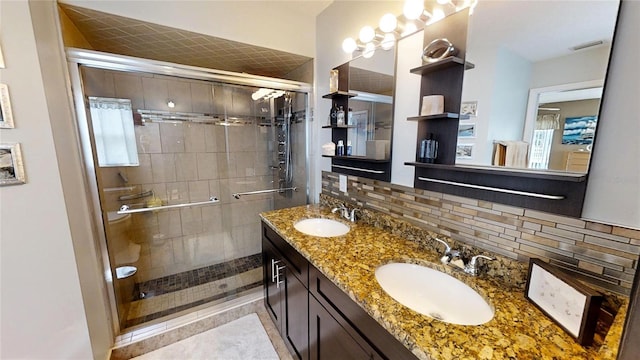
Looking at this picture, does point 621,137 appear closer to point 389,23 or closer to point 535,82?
point 535,82

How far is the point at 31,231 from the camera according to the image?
1146 mm

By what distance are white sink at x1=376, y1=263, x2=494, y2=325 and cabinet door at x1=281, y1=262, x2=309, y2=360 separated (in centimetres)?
47

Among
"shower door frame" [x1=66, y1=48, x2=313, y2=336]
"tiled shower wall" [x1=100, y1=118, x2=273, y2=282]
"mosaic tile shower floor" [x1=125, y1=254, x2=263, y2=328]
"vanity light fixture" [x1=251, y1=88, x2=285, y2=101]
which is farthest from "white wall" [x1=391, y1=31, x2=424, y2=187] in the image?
"mosaic tile shower floor" [x1=125, y1=254, x2=263, y2=328]

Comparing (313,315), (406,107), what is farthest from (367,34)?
(313,315)

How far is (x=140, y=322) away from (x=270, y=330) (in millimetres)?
1012

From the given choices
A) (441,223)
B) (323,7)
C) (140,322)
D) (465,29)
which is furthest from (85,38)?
(441,223)

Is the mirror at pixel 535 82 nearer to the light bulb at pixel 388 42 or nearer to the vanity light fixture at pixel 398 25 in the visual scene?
the vanity light fixture at pixel 398 25

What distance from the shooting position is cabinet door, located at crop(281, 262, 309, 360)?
1314 mm

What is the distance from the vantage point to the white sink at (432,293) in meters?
0.95

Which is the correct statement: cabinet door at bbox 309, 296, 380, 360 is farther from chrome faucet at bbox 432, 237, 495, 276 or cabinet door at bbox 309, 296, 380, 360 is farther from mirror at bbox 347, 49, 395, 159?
mirror at bbox 347, 49, 395, 159

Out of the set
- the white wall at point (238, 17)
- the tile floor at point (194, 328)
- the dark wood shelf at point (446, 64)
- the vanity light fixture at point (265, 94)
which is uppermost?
the white wall at point (238, 17)

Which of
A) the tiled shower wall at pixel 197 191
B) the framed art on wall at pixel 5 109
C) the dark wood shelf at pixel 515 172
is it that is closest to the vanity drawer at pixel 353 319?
the dark wood shelf at pixel 515 172

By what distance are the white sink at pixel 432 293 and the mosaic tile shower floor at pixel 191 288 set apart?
1.61 metres

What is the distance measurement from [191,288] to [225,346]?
0.81 metres
